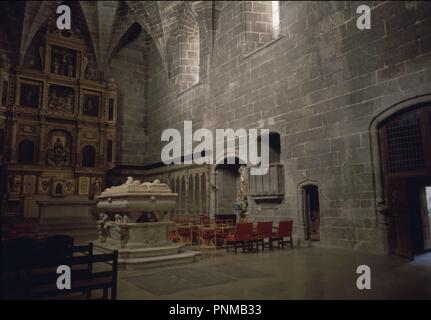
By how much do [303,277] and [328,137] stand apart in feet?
15.5

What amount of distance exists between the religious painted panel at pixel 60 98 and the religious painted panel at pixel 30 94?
0.50 metres

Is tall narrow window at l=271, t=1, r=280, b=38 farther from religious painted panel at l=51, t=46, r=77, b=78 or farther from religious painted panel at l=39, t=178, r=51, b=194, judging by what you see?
religious painted panel at l=39, t=178, r=51, b=194

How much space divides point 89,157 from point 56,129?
1945mm

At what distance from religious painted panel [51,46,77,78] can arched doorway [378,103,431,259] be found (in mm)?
14278

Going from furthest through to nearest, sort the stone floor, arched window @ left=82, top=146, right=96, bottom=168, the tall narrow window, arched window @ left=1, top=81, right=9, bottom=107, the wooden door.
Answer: arched window @ left=82, top=146, right=96, bottom=168, arched window @ left=1, top=81, right=9, bottom=107, the tall narrow window, the wooden door, the stone floor

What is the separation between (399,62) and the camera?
23.4ft

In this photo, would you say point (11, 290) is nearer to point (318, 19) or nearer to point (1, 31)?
point (318, 19)

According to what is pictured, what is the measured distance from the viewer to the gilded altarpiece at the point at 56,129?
45.0ft

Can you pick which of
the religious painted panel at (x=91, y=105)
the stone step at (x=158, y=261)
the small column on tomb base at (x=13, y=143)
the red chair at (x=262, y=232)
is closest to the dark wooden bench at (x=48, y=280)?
the stone step at (x=158, y=261)

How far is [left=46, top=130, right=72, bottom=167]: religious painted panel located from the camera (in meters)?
14.8

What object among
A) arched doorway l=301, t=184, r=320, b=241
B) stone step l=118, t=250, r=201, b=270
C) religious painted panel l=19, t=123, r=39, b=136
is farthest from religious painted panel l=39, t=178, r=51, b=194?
arched doorway l=301, t=184, r=320, b=241

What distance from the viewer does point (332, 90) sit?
849 centimetres

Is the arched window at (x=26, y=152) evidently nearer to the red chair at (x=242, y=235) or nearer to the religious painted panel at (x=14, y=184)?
the religious painted panel at (x=14, y=184)
